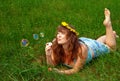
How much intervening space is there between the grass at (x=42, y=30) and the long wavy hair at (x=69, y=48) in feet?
0.72

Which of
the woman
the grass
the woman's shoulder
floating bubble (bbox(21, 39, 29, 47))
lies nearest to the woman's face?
the woman

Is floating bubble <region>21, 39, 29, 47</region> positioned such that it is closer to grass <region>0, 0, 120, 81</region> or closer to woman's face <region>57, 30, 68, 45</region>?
grass <region>0, 0, 120, 81</region>

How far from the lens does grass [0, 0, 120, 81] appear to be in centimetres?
498

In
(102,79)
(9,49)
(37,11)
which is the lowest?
(102,79)

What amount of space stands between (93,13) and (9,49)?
2.10 m

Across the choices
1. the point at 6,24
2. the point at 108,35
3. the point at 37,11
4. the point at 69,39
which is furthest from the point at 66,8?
the point at 69,39

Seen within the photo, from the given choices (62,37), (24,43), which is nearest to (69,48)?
(62,37)

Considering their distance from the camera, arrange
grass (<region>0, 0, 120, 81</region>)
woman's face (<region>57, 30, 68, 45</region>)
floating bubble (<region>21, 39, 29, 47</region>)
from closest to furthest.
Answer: grass (<region>0, 0, 120, 81</region>) → woman's face (<region>57, 30, 68, 45</region>) → floating bubble (<region>21, 39, 29, 47</region>)

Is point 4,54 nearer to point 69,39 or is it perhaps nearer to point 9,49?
point 9,49

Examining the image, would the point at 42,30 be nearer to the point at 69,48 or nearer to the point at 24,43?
the point at 24,43

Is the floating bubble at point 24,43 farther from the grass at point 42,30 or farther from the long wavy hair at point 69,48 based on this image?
the long wavy hair at point 69,48

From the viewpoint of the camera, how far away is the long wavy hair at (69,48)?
5.18 meters

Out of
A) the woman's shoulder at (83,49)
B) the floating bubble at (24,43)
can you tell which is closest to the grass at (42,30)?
the floating bubble at (24,43)

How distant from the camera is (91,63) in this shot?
5.46m
